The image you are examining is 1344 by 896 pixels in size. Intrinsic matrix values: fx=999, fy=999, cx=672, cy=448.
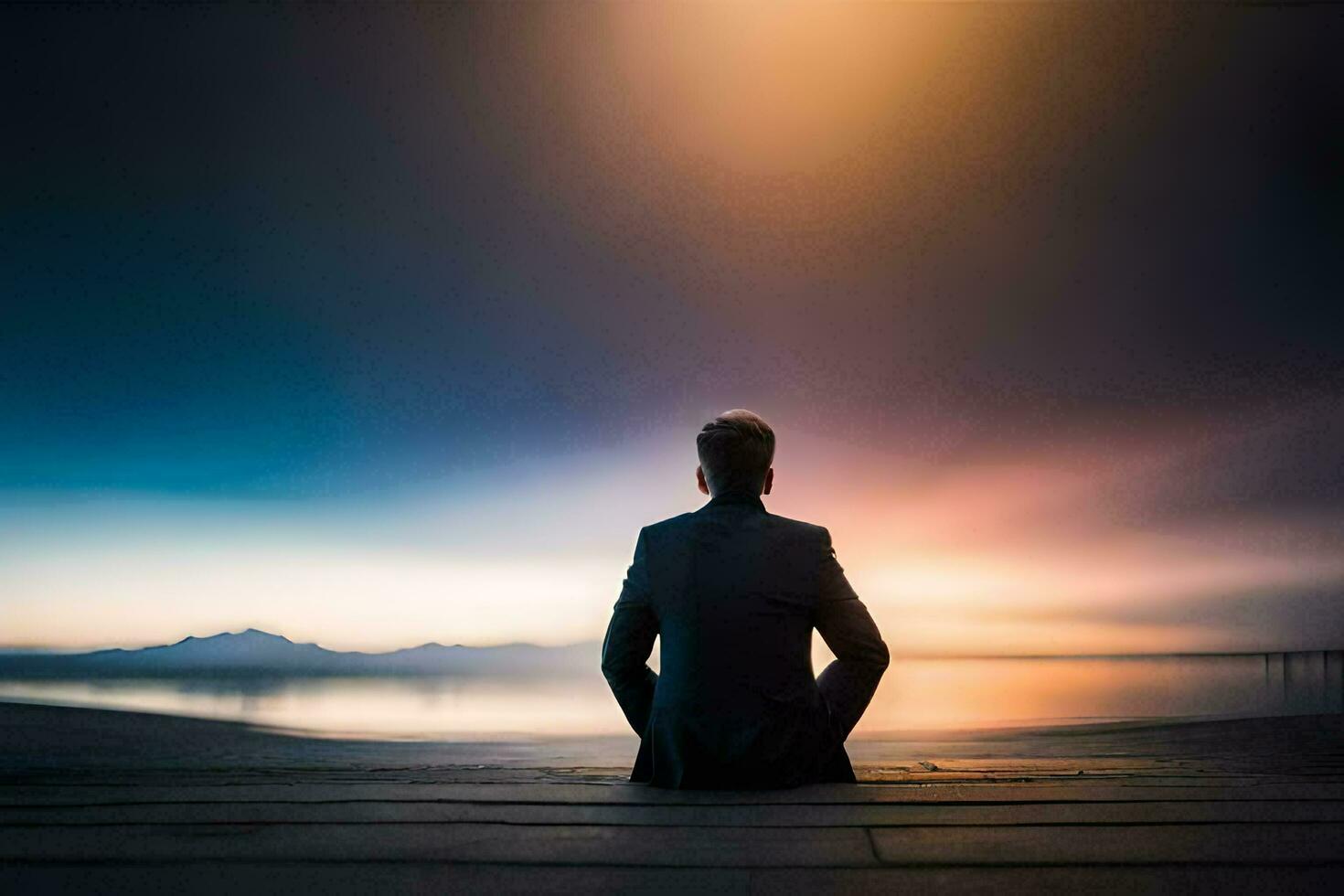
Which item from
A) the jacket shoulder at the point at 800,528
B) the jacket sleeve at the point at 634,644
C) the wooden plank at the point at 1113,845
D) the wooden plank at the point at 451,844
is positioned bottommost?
the wooden plank at the point at 451,844

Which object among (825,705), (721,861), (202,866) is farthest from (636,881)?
(825,705)

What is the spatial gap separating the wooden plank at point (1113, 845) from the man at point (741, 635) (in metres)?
0.69

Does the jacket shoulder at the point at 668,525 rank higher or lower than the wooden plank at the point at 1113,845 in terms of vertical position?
higher

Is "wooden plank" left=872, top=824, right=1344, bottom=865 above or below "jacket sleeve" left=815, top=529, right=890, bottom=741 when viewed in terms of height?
below

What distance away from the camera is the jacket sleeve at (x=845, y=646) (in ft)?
9.24

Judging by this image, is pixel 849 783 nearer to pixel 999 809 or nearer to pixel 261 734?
pixel 999 809

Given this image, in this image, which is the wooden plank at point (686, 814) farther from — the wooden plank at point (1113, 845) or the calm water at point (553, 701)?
the calm water at point (553, 701)

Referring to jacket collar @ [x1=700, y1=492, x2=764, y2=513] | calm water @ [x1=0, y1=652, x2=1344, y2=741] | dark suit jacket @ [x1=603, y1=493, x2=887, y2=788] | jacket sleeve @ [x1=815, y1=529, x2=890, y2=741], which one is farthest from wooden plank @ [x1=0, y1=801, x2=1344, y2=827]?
calm water @ [x1=0, y1=652, x2=1344, y2=741]

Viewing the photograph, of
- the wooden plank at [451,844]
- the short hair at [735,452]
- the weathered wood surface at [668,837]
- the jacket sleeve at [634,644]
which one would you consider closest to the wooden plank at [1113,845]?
the weathered wood surface at [668,837]

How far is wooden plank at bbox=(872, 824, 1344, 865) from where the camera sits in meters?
1.75

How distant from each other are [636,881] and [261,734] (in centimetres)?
931

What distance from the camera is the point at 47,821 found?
2199 millimetres

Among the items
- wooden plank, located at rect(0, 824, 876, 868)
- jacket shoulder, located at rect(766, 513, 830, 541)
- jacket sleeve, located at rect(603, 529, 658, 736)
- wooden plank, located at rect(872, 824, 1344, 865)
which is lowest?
wooden plank, located at rect(0, 824, 876, 868)

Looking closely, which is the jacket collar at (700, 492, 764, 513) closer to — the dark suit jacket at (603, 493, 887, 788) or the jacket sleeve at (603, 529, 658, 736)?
the dark suit jacket at (603, 493, 887, 788)
